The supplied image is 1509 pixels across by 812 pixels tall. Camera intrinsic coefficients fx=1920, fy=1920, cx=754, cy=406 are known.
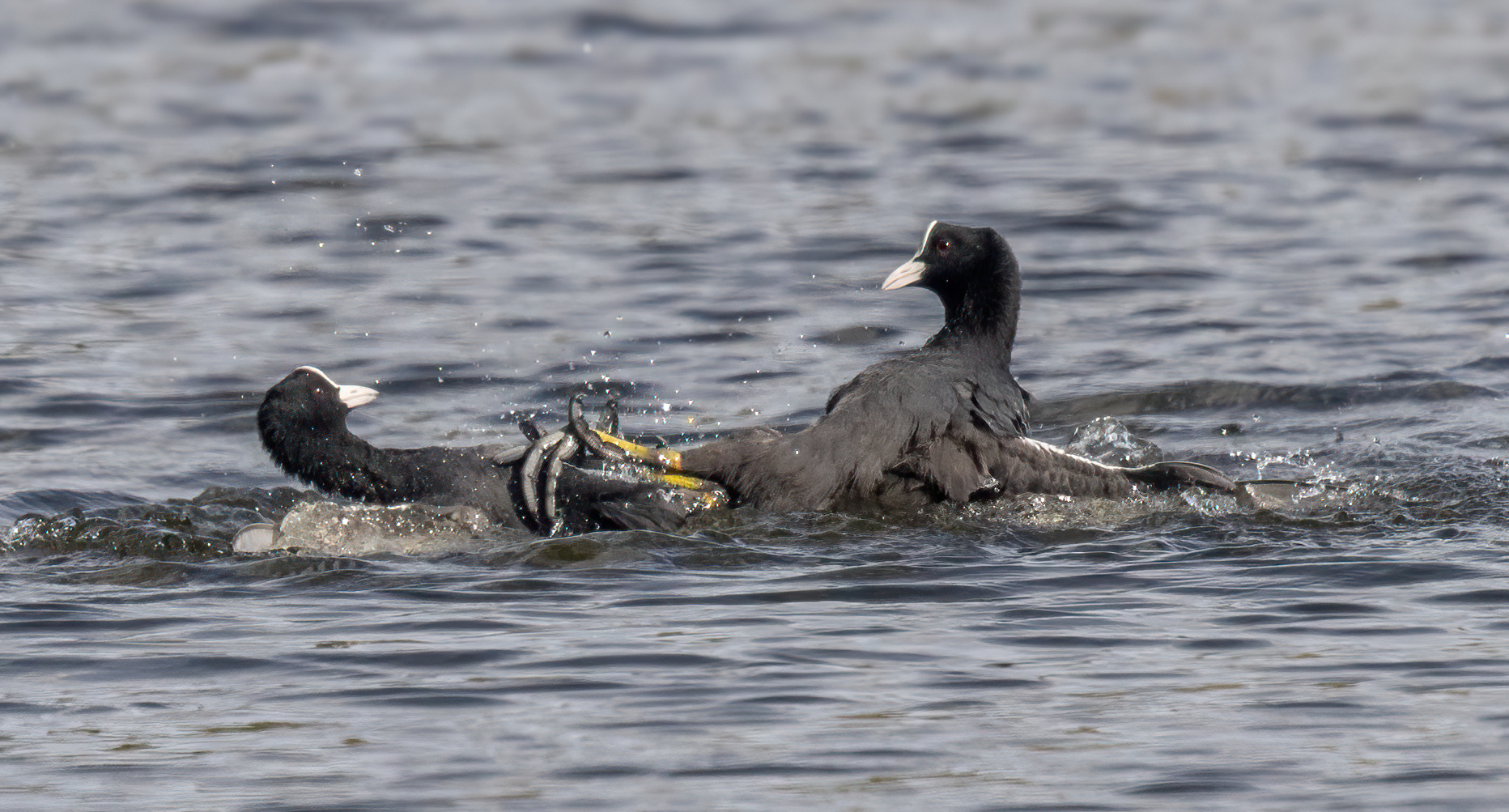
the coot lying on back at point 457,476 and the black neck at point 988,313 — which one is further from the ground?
the black neck at point 988,313

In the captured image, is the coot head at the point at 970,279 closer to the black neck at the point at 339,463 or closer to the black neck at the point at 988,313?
the black neck at the point at 988,313

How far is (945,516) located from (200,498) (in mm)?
2874

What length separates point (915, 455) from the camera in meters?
6.80

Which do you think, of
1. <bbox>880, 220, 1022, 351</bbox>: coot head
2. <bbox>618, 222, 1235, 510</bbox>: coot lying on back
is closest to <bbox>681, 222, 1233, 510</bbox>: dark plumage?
<bbox>618, 222, 1235, 510</bbox>: coot lying on back

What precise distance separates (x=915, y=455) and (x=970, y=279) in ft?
4.31

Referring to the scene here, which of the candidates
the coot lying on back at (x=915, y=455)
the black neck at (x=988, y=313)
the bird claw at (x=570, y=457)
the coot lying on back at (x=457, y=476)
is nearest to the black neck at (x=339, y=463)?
the coot lying on back at (x=457, y=476)

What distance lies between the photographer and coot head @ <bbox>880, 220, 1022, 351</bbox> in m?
7.66

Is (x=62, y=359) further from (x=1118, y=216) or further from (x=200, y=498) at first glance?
(x=1118, y=216)

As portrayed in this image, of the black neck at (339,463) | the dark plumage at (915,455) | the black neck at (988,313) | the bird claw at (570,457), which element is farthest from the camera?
the black neck at (988,313)

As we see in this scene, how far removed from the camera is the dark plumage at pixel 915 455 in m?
6.65

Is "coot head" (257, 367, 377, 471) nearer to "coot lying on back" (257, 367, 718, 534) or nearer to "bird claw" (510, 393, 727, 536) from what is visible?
"coot lying on back" (257, 367, 718, 534)

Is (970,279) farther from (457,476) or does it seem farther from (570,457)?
(457,476)

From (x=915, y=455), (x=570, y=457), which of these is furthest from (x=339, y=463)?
(x=915, y=455)

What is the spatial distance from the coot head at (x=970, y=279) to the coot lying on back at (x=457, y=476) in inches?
60.3
